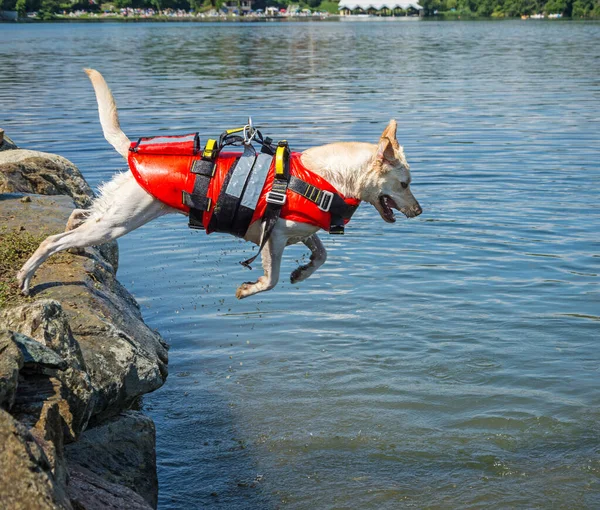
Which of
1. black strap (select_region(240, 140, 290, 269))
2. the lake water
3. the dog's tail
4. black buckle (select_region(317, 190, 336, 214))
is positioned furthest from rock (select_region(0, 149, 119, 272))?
black buckle (select_region(317, 190, 336, 214))

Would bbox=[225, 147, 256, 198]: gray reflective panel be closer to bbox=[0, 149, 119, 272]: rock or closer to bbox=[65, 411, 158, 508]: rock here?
bbox=[65, 411, 158, 508]: rock

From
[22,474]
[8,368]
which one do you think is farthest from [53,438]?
[22,474]

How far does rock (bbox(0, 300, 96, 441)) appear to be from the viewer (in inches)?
186

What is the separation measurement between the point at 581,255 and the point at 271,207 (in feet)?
19.7

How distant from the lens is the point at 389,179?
699 cm

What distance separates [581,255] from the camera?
37.2 feet

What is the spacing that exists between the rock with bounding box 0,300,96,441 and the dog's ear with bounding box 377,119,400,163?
2.83 meters

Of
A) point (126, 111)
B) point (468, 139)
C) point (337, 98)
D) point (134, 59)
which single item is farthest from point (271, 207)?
point (134, 59)

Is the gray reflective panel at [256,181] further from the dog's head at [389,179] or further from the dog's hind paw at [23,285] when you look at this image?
the dog's hind paw at [23,285]

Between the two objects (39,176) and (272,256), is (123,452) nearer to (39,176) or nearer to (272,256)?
(272,256)

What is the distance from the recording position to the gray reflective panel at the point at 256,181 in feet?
22.5

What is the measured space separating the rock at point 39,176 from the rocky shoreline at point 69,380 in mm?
1091

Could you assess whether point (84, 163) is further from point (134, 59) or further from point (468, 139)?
point (134, 59)

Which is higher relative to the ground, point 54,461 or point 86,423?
point 54,461
